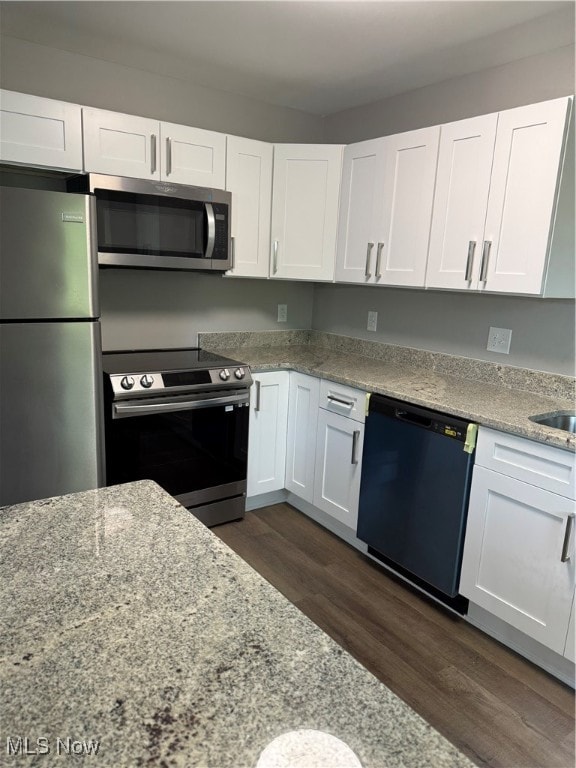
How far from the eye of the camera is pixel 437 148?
239 cm

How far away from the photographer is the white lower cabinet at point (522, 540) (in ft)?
5.85

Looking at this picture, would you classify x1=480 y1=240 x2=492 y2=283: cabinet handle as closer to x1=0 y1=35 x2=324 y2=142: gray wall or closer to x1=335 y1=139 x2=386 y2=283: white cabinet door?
x1=335 y1=139 x2=386 y2=283: white cabinet door

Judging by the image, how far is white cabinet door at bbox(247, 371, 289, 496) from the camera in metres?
2.91

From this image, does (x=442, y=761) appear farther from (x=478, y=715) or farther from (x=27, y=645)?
(x=478, y=715)

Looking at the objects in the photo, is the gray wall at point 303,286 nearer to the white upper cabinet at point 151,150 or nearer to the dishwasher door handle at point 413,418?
the white upper cabinet at point 151,150

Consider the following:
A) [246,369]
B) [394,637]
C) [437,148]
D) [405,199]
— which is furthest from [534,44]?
[394,637]

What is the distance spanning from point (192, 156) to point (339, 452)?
5.65ft

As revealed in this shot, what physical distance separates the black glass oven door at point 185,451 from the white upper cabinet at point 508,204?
134cm

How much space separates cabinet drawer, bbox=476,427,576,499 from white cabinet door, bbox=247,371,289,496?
1.26 meters

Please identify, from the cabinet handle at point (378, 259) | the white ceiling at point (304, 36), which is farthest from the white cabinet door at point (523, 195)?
the cabinet handle at point (378, 259)

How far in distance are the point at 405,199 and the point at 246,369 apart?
118 centimetres

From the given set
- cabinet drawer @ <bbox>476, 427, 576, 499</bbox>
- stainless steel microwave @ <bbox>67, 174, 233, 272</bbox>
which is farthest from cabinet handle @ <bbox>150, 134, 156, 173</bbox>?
cabinet drawer @ <bbox>476, 427, 576, 499</bbox>

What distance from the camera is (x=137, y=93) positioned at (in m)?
2.76

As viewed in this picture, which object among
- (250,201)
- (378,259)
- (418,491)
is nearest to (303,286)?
(250,201)
